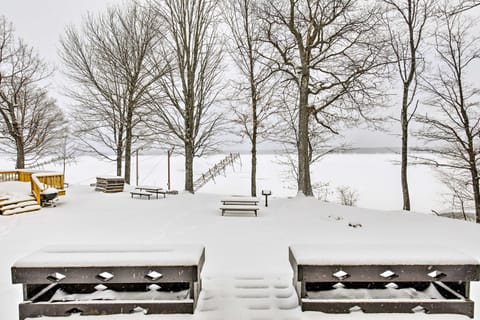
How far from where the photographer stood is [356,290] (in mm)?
3670

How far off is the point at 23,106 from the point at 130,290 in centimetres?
2424

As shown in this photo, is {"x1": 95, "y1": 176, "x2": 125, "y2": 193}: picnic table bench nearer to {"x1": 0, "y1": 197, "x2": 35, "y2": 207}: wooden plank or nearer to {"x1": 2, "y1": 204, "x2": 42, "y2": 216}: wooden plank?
{"x1": 0, "y1": 197, "x2": 35, "y2": 207}: wooden plank

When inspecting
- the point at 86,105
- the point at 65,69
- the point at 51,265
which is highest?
the point at 65,69


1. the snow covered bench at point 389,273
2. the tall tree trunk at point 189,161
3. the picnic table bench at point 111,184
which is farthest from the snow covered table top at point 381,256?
the picnic table bench at point 111,184

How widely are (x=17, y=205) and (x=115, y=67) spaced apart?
1007 centimetres

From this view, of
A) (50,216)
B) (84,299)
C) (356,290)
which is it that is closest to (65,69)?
(50,216)

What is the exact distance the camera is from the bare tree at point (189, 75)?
1541 cm

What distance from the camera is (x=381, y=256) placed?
3.27 meters

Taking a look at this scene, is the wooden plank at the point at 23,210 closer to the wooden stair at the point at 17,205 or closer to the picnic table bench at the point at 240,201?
the wooden stair at the point at 17,205

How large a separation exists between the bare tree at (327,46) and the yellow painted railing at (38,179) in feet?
35.8

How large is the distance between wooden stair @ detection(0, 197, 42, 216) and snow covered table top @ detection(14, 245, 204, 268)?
8.87 metres

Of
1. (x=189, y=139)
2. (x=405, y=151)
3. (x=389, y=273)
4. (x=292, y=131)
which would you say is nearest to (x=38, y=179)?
(x=189, y=139)

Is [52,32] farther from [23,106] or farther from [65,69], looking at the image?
[23,106]

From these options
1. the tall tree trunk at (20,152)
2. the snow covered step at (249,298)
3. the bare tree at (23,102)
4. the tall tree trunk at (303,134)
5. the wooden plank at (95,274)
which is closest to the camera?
the wooden plank at (95,274)
